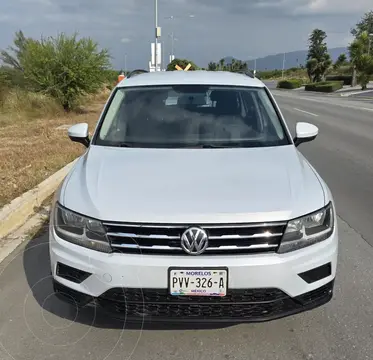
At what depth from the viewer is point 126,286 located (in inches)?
104

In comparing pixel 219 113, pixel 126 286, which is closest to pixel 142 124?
pixel 219 113

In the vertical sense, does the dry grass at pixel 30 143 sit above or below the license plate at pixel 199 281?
below

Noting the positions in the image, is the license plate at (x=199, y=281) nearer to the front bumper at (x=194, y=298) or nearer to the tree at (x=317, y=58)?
the front bumper at (x=194, y=298)

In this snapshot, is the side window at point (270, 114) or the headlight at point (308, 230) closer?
the headlight at point (308, 230)

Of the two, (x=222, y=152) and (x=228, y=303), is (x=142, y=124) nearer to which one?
(x=222, y=152)

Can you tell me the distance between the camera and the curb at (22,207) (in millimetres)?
4980

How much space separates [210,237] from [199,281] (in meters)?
0.26

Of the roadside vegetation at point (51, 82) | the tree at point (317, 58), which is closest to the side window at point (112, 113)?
the roadside vegetation at point (51, 82)

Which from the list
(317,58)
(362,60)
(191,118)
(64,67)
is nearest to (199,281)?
(191,118)

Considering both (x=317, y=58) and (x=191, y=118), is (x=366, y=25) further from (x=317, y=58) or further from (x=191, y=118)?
(x=191, y=118)

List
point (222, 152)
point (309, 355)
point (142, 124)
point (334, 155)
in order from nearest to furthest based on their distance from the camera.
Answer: point (309, 355)
point (222, 152)
point (142, 124)
point (334, 155)

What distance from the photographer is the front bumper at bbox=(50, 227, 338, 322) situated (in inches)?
102

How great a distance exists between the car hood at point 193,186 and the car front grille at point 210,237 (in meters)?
0.04

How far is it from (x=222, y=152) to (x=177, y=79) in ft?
4.33
